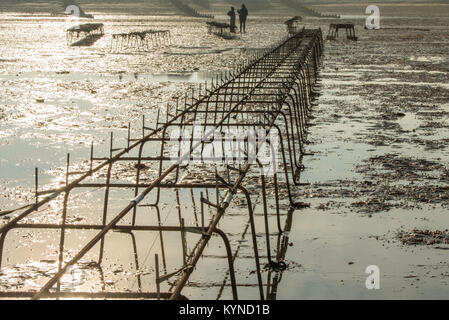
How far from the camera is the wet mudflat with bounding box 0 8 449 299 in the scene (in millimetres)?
9180

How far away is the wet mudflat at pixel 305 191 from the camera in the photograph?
30.1 feet

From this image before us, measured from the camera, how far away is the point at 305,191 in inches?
528

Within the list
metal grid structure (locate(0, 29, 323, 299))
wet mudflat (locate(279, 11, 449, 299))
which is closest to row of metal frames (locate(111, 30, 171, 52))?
wet mudflat (locate(279, 11, 449, 299))

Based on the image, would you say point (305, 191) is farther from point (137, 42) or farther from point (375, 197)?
point (137, 42)

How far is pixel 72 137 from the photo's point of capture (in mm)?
17672

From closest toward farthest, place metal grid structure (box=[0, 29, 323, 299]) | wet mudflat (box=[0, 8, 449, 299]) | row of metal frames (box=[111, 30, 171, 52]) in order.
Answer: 1. metal grid structure (box=[0, 29, 323, 299])
2. wet mudflat (box=[0, 8, 449, 299])
3. row of metal frames (box=[111, 30, 171, 52])

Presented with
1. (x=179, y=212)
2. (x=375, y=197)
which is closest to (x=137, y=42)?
(x=375, y=197)

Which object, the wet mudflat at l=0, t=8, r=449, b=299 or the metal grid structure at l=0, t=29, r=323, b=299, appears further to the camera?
the wet mudflat at l=0, t=8, r=449, b=299

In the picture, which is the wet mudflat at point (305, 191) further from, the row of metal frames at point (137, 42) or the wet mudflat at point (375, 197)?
the row of metal frames at point (137, 42)

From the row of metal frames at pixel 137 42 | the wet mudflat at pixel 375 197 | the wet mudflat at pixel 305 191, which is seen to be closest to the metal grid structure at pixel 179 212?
the wet mudflat at pixel 305 191

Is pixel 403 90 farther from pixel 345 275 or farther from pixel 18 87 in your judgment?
pixel 345 275

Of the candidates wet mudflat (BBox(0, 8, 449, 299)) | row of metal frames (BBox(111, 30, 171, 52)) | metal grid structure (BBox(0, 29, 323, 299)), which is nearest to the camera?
metal grid structure (BBox(0, 29, 323, 299))

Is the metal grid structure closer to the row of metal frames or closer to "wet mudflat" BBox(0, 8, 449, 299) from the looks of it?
"wet mudflat" BBox(0, 8, 449, 299)

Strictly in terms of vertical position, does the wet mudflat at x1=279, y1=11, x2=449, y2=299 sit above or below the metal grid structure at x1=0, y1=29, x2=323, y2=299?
below
